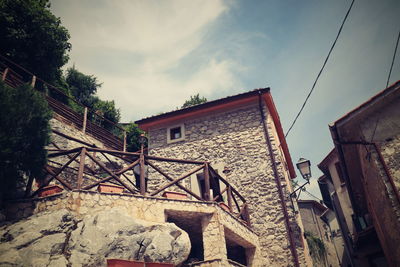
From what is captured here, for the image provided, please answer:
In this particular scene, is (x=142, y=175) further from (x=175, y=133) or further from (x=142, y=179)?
(x=175, y=133)

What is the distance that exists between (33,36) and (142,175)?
42.7 ft

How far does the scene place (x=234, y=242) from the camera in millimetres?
7891

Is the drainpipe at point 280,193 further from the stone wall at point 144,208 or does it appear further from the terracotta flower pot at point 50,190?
the terracotta flower pot at point 50,190

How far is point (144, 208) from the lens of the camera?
20.1 ft

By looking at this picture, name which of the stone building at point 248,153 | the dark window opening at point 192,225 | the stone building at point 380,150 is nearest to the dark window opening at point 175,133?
the stone building at point 248,153

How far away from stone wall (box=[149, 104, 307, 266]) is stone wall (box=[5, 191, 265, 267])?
2.04 m

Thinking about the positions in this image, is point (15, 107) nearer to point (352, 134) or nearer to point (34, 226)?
point (34, 226)

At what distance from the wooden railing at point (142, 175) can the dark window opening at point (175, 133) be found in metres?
1.26

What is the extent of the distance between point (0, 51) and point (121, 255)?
14.6m

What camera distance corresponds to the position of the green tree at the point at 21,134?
5473mm

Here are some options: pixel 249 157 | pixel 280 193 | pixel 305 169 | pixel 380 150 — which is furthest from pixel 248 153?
pixel 380 150

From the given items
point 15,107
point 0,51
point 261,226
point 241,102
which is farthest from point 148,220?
point 0,51

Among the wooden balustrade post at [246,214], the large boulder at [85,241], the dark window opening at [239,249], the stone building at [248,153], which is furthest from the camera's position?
the wooden balustrade post at [246,214]

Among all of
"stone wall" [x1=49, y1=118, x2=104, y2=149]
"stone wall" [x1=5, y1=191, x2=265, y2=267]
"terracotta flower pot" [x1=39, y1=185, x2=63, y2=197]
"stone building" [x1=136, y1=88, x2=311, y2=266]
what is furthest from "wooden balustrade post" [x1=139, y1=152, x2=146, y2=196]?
"stone wall" [x1=49, y1=118, x2=104, y2=149]
